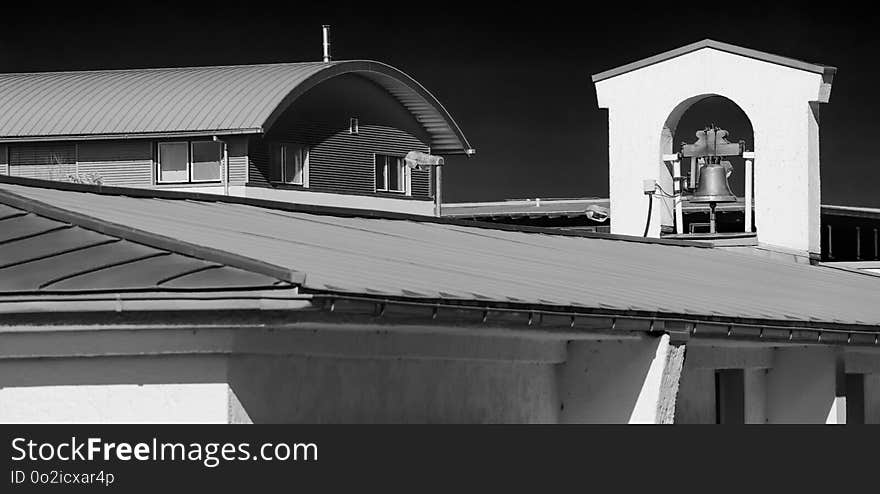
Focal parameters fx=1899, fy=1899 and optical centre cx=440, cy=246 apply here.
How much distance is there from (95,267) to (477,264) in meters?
4.20

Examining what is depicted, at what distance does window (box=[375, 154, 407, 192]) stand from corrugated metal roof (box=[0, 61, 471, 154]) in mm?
4777

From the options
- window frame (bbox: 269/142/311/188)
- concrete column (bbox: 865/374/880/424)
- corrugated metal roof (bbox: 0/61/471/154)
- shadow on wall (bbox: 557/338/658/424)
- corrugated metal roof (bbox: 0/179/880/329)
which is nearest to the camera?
corrugated metal roof (bbox: 0/179/880/329)

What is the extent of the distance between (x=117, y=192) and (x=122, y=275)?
13.8ft

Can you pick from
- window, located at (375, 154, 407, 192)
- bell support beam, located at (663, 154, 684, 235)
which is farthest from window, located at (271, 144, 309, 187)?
bell support beam, located at (663, 154, 684, 235)

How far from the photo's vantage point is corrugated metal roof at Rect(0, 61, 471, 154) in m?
41.5

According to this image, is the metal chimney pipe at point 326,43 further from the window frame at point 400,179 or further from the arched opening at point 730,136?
the arched opening at point 730,136

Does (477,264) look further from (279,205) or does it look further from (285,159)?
(285,159)

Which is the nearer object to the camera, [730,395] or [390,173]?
[730,395]

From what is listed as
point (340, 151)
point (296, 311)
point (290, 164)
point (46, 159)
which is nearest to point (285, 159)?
point (290, 164)

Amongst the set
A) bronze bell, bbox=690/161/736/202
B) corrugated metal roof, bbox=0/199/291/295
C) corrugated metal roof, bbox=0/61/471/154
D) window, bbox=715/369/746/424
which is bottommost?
window, bbox=715/369/746/424

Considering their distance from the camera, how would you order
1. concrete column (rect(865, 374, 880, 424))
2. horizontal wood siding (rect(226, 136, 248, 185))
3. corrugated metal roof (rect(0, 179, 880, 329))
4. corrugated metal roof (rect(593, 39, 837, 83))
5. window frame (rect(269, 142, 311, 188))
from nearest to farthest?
corrugated metal roof (rect(0, 179, 880, 329)), concrete column (rect(865, 374, 880, 424)), corrugated metal roof (rect(593, 39, 837, 83)), horizontal wood siding (rect(226, 136, 248, 185)), window frame (rect(269, 142, 311, 188))

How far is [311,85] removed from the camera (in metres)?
43.3

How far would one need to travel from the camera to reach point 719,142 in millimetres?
22312

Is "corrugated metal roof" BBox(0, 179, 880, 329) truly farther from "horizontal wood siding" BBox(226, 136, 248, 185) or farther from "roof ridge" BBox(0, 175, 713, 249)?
"horizontal wood siding" BBox(226, 136, 248, 185)
